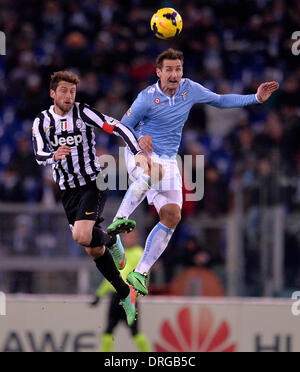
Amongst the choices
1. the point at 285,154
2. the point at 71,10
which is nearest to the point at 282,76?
the point at 285,154

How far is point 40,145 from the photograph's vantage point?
26.4 feet

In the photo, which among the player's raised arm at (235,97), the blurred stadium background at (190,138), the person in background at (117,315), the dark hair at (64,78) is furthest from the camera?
the blurred stadium background at (190,138)

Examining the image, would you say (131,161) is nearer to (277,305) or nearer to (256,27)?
(277,305)

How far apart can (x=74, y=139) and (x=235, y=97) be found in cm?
152

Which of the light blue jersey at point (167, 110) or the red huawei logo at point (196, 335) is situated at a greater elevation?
the light blue jersey at point (167, 110)

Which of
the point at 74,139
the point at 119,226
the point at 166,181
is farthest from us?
the point at 166,181

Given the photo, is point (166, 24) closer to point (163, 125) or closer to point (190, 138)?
point (163, 125)

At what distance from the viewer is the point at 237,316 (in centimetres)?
1190

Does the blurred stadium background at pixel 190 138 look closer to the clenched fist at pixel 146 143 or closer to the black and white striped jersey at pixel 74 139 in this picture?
the black and white striped jersey at pixel 74 139

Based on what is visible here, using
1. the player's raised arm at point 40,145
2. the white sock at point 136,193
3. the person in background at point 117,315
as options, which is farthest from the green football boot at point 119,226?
the person in background at point 117,315

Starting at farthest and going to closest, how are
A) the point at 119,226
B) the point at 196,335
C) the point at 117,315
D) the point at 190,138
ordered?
1. the point at 190,138
2. the point at 196,335
3. the point at 117,315
4. the point at 119,226

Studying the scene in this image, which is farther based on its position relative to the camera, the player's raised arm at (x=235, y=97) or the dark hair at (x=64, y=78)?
the player's raised arm at (x=235, y=97)

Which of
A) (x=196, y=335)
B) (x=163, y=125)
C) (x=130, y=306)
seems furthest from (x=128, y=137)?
(x=196, y=335)

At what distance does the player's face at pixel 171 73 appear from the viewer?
806cm
